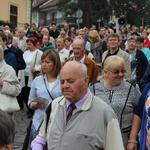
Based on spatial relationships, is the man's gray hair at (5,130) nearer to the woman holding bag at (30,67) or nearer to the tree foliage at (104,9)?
the woman holding bag at (30,67)

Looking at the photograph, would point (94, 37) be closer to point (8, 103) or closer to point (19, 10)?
point (8, 103)

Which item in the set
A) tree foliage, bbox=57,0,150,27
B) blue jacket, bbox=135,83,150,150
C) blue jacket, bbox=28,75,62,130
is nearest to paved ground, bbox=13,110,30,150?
blue jacket, bbox=28,75,62,130

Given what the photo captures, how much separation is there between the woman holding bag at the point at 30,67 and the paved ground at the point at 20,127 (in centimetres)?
21

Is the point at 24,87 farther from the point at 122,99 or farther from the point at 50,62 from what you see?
the point at 122,99

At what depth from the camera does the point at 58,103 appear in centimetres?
327

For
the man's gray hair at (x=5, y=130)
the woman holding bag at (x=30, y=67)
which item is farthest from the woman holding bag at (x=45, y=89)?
the woman holding bag at (x=30, y=67)

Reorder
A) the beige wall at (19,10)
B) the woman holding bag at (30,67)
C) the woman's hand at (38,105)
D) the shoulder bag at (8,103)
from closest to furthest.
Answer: the woman's hand at (38,105) < the shoulder bag at (8,103) < the woman holding bag at (30,67) < the beige wall at (19,10)

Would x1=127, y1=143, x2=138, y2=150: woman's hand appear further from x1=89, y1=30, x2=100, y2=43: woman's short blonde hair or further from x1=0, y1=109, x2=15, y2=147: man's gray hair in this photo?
x1=89, y1=30, x2=100, y2=43: woman's short blonde hair

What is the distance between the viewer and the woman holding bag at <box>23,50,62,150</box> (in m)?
4.57

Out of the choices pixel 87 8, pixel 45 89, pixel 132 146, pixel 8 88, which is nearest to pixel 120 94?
pixel 132 146

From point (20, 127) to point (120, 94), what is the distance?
396 centimetres

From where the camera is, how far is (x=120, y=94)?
4.00m

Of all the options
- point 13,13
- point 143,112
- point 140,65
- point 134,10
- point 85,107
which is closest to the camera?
point 85,107

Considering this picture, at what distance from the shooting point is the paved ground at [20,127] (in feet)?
20.9
